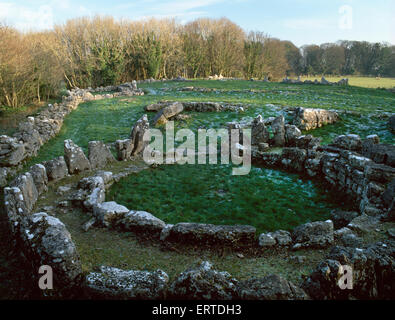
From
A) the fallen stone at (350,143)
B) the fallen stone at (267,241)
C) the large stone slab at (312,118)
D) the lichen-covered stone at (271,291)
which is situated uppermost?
the large stone slab at (312,118)

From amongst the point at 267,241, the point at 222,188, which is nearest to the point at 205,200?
the point at 222,188

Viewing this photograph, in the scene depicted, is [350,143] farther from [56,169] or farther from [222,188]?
[56,169]

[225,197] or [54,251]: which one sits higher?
[54,251]

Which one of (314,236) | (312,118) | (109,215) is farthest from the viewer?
(312,118)

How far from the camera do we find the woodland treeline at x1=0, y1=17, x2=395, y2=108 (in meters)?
23.9

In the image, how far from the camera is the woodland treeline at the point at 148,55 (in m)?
23.9

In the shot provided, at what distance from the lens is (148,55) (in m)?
37.8

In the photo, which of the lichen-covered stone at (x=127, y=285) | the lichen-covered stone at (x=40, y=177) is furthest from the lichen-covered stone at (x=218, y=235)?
the lichen-covered stone at (x=40, y=177)

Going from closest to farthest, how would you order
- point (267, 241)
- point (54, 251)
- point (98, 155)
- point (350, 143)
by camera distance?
point (54, 251) < point (267, 241) < point (350, 143) < point (98, 155)

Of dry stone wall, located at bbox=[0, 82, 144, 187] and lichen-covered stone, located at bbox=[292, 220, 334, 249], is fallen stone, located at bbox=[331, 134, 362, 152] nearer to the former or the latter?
lichen-covered stone, located at bbox=[292, 220, 334, 249]

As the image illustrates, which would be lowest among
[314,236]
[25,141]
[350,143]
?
[314,236]

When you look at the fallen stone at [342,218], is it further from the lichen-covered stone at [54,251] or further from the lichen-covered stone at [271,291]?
the lichen-covered stone at [54,251]

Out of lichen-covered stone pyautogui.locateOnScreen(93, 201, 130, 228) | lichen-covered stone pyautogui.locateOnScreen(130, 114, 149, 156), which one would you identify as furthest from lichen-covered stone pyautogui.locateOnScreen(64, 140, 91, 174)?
lichen-covered stone pyautogui.locateOnScreen(93, 201, 130, 228)
